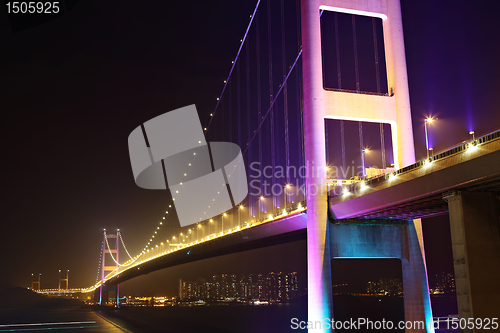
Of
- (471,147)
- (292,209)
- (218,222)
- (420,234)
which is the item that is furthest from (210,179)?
(471,147)

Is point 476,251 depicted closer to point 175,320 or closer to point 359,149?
point 359,149

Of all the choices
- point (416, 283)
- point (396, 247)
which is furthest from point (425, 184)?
point (416, 283)

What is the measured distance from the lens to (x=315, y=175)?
20641 millimetres

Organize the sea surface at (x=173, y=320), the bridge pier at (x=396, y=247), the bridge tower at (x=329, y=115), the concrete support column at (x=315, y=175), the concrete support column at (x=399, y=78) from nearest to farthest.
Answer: the concrete support column at (x=315, y=175), the bridge tower at (x=329, y=115), the bridge pier at (x=396, y=247), the concrete support column at (x=399, y=78), the sea surface at (x=173, y=320)

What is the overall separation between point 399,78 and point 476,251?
10.0 m

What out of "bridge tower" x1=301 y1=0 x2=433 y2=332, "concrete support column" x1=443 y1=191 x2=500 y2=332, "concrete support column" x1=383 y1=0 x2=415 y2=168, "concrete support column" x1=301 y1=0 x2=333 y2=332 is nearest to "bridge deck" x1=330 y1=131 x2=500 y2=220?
"concrete support column" x1=443 y1=191 x2=500 y2=332

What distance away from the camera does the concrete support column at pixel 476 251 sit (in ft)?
45.3

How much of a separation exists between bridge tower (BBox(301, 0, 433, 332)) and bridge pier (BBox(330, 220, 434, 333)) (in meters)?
0.05

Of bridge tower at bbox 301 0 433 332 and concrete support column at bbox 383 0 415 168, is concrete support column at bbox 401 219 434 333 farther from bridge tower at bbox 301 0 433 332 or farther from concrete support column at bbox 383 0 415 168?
concrete support column at bbox 383 0 415 168

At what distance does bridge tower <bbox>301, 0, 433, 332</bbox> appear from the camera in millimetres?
20000

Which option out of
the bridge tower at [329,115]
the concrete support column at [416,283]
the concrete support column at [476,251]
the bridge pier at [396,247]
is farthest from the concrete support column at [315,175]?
the concrete support column at [476,251]

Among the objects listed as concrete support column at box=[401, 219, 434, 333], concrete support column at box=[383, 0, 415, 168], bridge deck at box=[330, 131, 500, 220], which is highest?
concrete support column at box=[383, 0, 415, 168]

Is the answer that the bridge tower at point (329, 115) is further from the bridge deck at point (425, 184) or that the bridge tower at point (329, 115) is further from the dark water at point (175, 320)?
the dark water at point (175, 320)

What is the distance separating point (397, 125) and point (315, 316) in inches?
341
